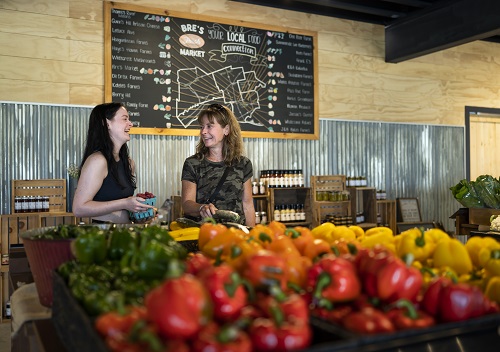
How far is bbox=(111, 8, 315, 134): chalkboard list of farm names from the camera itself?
5.31 m

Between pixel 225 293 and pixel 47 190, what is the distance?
407 centimetres

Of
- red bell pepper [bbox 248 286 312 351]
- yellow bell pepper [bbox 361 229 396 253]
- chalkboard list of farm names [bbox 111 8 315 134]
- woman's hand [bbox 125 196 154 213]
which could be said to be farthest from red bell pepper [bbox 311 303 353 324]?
chalkboard list of farm names [bbox 111 8 315 134]

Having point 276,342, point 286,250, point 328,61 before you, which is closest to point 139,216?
point 286,250

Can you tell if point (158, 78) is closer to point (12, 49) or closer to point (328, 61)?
point (12, 49)

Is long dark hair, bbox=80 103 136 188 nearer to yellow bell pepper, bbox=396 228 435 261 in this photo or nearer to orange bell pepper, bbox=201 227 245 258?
orange bell pepper, bbox=201 227 245 258

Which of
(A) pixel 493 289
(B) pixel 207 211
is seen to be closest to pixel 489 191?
(B) pixel 207 211

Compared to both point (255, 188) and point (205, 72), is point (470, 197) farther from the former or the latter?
point (205, 72)

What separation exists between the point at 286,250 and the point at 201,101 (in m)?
4.25

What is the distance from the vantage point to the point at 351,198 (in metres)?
6.27

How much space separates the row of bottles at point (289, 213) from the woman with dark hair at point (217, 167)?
6.68 ft

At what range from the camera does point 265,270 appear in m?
1.26

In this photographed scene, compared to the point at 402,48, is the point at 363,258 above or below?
below

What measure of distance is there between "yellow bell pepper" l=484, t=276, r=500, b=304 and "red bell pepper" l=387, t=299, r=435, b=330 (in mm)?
333

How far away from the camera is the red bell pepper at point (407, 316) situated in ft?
3.84
